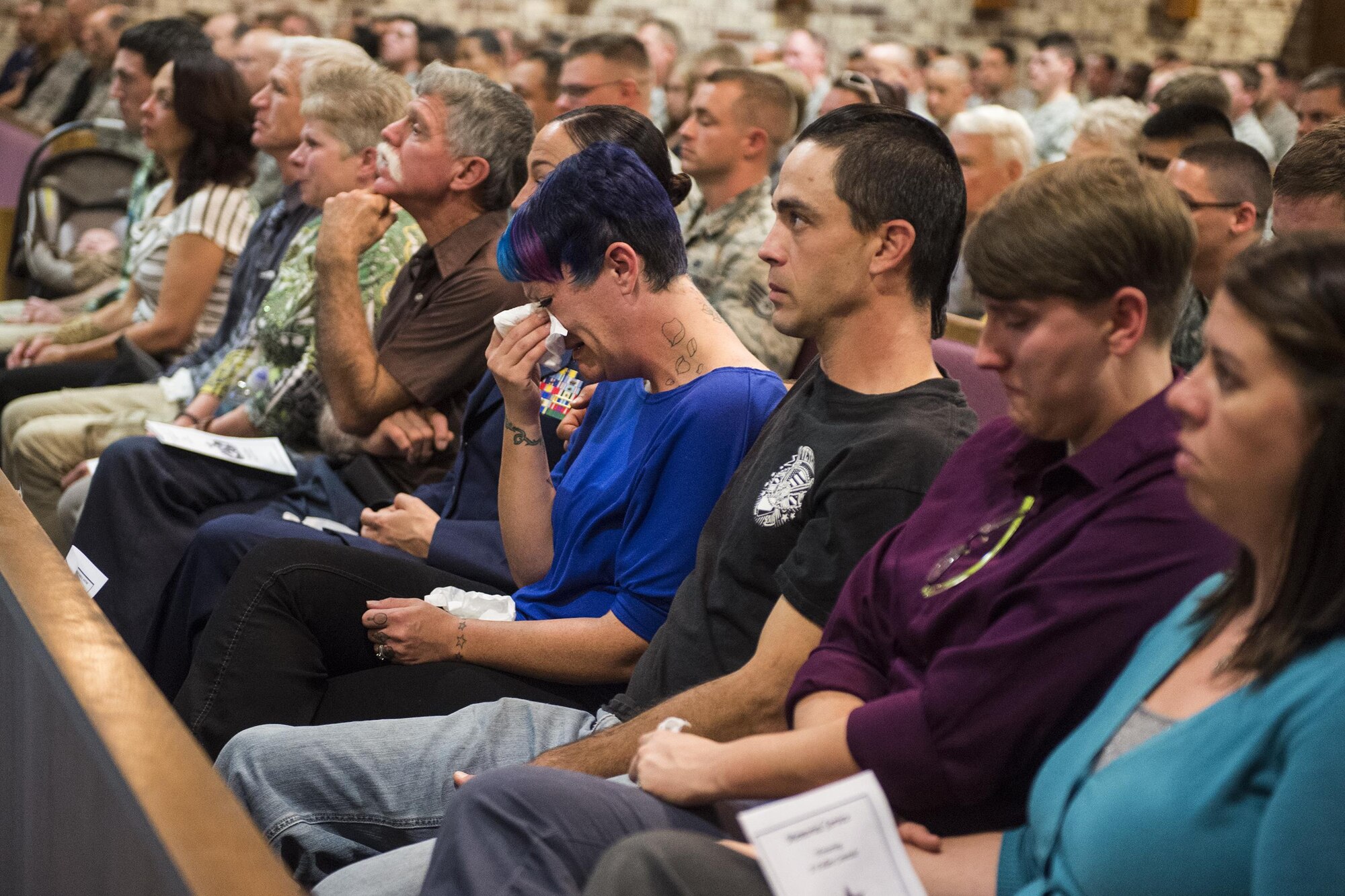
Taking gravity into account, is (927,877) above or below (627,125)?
below

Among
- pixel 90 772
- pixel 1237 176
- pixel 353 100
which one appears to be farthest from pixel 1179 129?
pixel 90 772

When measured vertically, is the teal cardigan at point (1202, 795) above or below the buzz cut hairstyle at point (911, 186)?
below

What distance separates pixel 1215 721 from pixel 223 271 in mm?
3528

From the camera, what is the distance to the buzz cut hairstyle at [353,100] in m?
3.40

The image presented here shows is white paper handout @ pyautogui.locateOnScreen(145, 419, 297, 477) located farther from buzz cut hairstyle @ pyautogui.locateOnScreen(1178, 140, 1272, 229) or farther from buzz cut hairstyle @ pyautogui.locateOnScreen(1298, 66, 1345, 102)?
buzz cut hairstyle @ pyautogui.locateOnScreen(1298, 66, 1345, 102)

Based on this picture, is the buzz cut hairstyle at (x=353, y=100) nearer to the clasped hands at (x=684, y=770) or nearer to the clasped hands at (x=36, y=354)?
the clasped hands at (x=36, y=354)

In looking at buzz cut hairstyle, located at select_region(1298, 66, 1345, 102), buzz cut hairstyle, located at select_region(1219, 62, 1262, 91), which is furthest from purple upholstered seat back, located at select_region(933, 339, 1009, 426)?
buzz cut hairstyle, located at select_region(1219, 62, 1262, 91)

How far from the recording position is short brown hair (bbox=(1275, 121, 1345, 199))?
7.17ft

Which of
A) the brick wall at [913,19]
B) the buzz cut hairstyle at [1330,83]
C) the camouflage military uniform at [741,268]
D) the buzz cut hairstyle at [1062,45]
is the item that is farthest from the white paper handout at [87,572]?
the brick wall at [913,19]

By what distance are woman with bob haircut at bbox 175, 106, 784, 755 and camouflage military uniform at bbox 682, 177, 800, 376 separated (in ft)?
2.50

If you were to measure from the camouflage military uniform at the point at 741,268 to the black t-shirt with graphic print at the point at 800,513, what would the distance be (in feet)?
3.47

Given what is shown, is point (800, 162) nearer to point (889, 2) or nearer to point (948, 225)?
point (948, 225)

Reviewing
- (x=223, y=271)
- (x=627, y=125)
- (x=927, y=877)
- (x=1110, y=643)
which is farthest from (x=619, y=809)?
(x=223, y=271)

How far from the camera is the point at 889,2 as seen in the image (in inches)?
477
